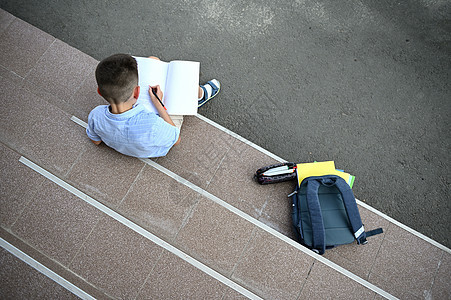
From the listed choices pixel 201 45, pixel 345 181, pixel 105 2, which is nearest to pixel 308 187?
pixel 345 181

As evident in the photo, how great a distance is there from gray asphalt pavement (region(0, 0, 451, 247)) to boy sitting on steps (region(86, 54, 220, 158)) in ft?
3.52

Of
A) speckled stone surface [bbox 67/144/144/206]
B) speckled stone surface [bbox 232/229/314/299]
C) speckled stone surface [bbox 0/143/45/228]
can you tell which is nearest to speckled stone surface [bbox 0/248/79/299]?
speckled stone surface [bbox 0/143/45/228]

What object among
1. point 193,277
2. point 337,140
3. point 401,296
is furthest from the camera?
point 337,140

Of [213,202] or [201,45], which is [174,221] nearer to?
[213,202]

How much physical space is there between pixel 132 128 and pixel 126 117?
10 cm

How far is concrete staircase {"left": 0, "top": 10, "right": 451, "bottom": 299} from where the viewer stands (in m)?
2.76

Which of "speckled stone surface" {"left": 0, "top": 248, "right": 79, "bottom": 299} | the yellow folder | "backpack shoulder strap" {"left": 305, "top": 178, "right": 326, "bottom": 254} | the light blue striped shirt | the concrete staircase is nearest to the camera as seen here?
the light blue striped shirt

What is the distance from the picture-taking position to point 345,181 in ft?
10.0

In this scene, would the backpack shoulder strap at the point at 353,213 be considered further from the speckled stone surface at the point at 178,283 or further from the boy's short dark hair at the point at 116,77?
the boy's short dark hair at the point at 116,77

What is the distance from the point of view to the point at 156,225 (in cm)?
296

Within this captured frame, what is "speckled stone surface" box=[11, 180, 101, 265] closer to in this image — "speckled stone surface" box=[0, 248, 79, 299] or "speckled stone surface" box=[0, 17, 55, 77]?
"speckled stone surface" box=[0, 248, 79, 299]

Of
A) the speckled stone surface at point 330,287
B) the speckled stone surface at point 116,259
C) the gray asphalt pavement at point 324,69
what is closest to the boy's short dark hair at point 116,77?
the speckled stone surface at point 116,259

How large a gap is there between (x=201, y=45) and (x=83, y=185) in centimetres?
226

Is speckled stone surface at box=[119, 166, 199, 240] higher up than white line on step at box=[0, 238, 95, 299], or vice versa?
speckled stone surface at box=[119, 166, 199, 240]
